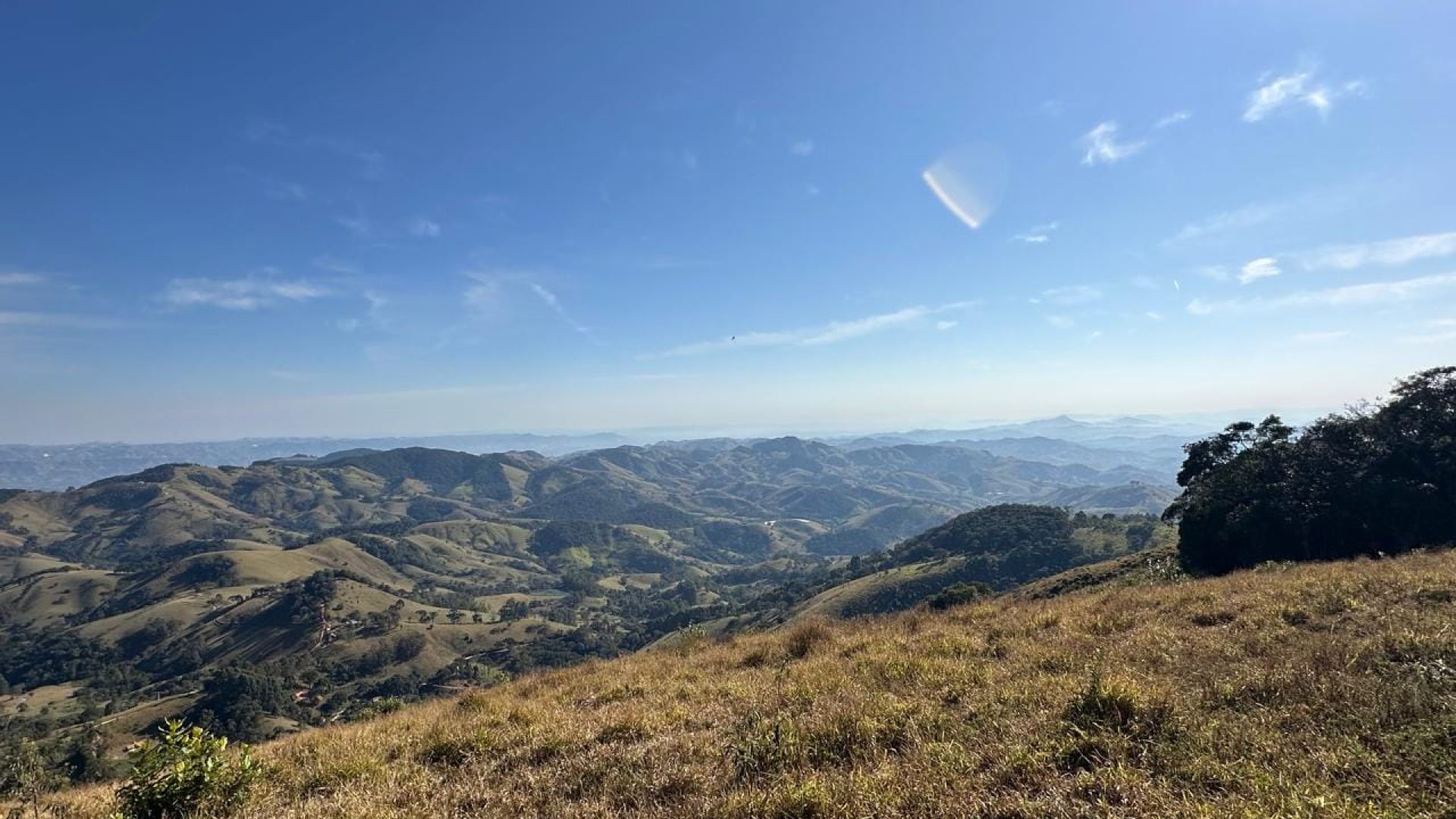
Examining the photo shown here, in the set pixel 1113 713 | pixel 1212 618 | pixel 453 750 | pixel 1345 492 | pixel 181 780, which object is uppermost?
pixel 1113 713

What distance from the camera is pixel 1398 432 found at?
1762 inches

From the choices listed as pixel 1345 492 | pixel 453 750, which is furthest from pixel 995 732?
pixel 1345 492

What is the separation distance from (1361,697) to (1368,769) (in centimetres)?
195

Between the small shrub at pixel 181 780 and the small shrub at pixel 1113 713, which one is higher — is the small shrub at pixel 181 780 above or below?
below

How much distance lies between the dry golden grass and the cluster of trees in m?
42.6

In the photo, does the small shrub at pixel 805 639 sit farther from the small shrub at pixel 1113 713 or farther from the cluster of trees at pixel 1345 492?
the cluster of trees at pixel 1345 492

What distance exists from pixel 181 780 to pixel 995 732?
30.7 feet

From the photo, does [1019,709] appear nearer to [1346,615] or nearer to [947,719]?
[947,719]

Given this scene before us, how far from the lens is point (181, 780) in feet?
21.8

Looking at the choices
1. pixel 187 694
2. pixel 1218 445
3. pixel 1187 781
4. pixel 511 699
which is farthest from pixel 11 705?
pixel 1218 445

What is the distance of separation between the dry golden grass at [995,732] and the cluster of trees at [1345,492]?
140 ft

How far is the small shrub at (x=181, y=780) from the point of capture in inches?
258

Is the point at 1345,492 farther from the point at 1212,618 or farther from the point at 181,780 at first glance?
the point at 181,780

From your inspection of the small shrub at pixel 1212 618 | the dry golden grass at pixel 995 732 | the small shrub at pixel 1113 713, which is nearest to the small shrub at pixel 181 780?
the dry golden grass at pixel 995 732
